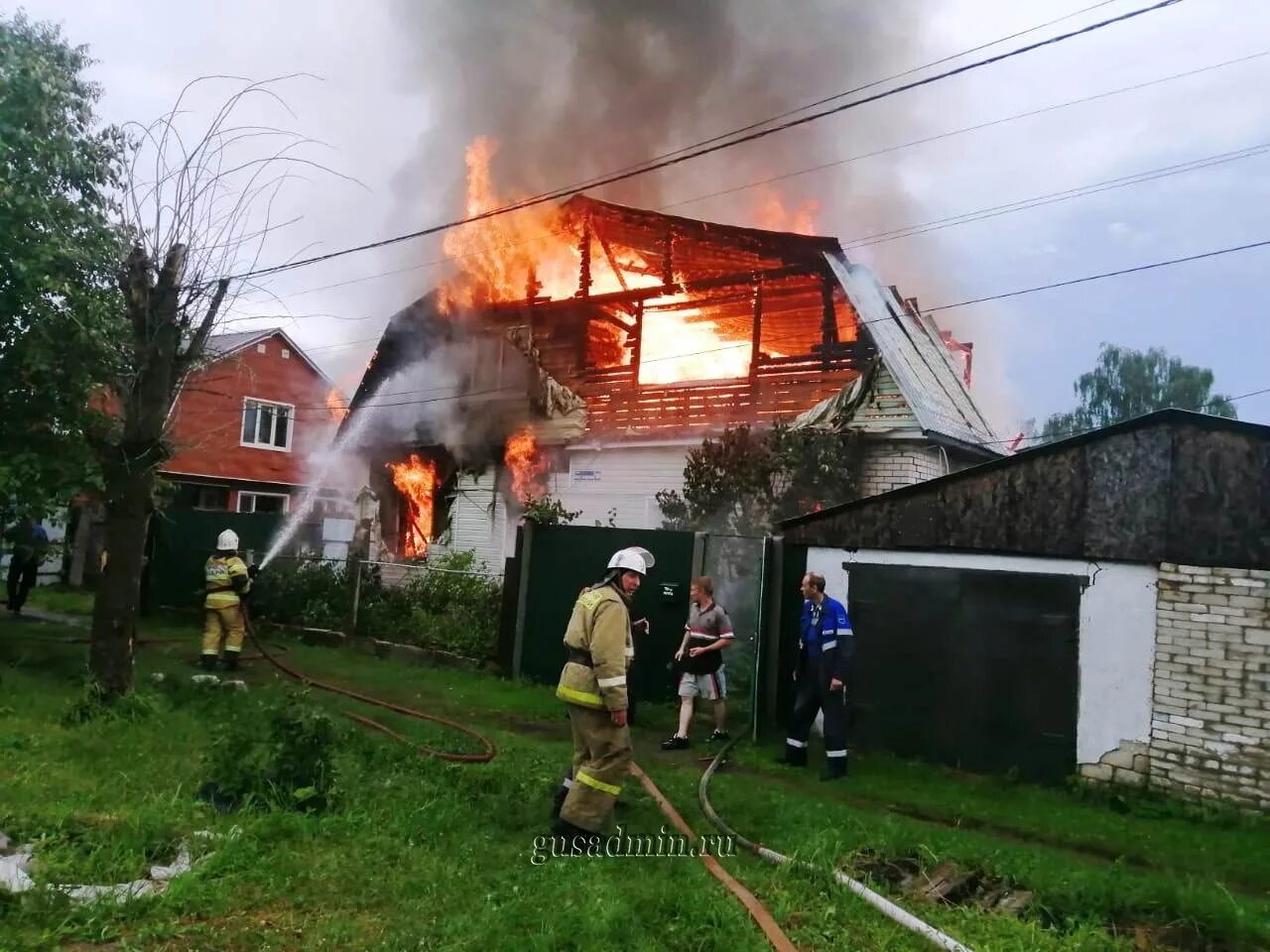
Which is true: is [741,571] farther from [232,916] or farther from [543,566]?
[232,916]

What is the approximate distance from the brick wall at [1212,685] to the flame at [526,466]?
12.4 meters

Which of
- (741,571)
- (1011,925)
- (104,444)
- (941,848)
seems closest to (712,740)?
(741,571)

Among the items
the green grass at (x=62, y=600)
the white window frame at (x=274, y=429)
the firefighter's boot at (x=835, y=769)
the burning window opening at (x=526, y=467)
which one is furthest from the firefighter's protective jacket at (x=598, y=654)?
the white window frame at (x=274, y=429)

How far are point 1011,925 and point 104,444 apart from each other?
906cm

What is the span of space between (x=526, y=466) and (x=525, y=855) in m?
13.3

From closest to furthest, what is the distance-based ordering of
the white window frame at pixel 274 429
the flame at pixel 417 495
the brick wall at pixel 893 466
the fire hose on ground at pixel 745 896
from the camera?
1. the fire hose on ground at pixel 745 896
2. the brick wall at pixel 893 466
3. the flame at pixel 417 495
4. the white window frame at pixel 274 429

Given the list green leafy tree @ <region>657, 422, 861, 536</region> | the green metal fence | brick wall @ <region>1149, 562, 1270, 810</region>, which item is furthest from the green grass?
brick wall @ <region>1149, 562, 1270, 810</region>

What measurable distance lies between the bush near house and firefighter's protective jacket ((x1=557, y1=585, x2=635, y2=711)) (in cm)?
626

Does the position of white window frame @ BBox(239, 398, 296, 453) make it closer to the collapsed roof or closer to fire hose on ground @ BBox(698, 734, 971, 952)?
the collapsed roof

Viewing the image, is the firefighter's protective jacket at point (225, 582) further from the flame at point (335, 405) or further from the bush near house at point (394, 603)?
the flame at point (335, 405)

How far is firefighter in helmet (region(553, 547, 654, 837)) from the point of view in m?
4.98

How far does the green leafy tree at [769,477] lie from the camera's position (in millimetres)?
13148

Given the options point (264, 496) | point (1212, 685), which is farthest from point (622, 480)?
point (264, 496)

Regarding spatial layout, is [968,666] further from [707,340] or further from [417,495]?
[417,495]
